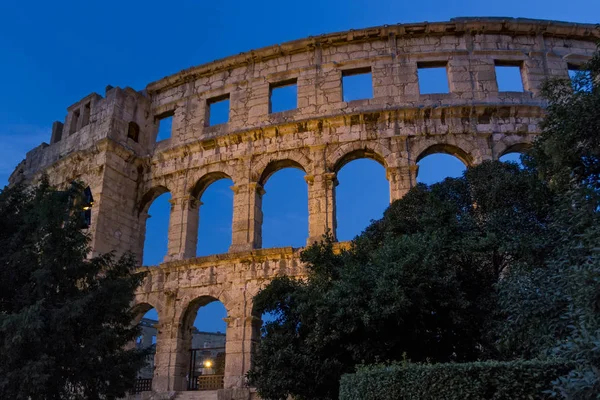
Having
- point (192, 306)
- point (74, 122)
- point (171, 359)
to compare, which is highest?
point (74, 122)

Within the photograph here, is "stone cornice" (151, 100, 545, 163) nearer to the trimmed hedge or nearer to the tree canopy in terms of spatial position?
the tree canopy

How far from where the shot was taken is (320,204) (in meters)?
15.1

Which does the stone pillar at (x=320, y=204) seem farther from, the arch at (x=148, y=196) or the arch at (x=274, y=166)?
the arch at (x=148, y=196)

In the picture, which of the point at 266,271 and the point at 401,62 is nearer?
the point at 266,271

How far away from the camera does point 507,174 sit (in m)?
9.51

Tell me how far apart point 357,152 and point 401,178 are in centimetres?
170

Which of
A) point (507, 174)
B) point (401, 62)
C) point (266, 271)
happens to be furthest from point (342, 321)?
point (401, 62)

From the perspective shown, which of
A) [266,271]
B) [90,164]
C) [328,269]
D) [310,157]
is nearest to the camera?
[328,269]

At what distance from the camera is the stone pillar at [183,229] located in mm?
16172

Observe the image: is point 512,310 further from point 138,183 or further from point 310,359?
point 138,183

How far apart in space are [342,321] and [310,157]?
8.20 meters

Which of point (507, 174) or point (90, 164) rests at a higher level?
point (90, 164)

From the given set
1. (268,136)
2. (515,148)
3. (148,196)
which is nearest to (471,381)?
(515,148)

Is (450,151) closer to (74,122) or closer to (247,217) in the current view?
(247,217)
